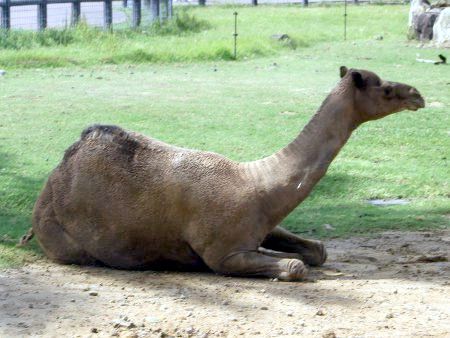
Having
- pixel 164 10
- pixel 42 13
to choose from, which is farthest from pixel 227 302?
pixel 164 10

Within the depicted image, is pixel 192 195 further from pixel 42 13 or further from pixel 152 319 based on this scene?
pixel 42 13

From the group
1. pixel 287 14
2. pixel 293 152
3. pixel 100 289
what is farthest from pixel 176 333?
pixel 287 14

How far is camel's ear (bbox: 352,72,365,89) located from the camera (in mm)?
6519

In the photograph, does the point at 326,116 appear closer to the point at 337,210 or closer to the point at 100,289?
the point at 100,289

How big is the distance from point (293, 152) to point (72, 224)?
1.53m

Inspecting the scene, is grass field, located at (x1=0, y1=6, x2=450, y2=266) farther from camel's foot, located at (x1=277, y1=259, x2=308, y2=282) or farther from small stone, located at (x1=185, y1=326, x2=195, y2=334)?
small stone, located at (x1=185, y1=326, x2=195, y2=334)

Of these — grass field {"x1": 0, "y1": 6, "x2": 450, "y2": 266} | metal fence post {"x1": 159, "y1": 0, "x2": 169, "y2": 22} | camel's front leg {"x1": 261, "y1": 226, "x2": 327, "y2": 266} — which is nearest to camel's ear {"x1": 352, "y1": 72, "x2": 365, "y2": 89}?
camel's front leg {"x1": 261, "y1": 226, "x2": 327, "y2": 266}

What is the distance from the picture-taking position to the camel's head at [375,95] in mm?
6551

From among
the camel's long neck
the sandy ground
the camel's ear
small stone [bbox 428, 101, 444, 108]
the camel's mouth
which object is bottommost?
the sandy ground

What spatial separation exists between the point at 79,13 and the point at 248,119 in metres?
12.3

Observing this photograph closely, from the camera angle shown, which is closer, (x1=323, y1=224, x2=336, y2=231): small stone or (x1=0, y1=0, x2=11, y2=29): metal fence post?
(x1=323, y1=224, x2=336, y2=231): small stone

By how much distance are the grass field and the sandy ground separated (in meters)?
0.88

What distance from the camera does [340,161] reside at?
410 inches

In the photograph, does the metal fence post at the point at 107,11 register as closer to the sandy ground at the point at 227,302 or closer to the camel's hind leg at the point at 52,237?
the camel's hind leg at the point at 52,237
